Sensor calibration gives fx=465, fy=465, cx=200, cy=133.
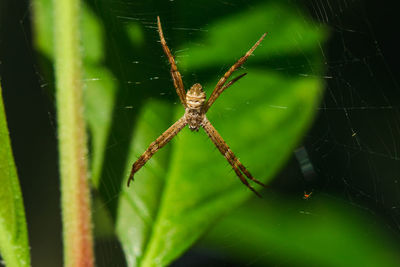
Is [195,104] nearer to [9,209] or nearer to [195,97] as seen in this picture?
[195,97]

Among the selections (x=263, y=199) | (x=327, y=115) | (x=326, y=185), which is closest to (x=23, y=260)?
(x=263, y=199)

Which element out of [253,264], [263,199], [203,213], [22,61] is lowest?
[253,264]

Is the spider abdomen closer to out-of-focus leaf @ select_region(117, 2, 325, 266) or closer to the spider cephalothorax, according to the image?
the spider cephalothorax

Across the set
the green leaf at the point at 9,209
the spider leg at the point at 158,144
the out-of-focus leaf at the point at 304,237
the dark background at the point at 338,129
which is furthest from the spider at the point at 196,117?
the green leaf at the point at 9,209

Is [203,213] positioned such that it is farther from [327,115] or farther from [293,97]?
[327,115]

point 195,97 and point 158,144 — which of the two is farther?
point 195,97

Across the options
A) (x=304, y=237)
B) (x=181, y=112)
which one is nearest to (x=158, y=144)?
(x=181, y=112)
